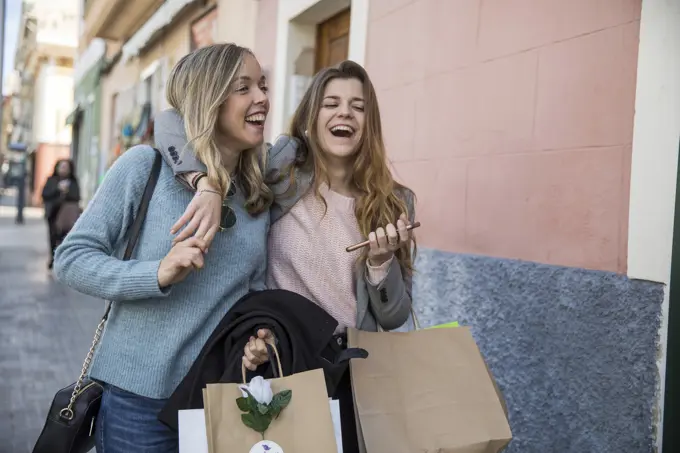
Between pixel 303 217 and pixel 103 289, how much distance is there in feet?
2.21

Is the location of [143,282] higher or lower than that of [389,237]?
lower

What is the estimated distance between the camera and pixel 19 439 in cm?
391

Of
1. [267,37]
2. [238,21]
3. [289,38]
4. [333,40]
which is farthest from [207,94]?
[238,21]

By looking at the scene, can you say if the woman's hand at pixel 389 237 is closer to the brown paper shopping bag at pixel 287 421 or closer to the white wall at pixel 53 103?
the brown paper shopping bag at pixel 287 421

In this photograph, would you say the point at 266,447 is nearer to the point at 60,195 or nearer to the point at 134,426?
the point at 134,426

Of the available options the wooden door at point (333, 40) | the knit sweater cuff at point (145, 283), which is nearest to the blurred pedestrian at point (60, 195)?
the wooden door at point (333, 40)

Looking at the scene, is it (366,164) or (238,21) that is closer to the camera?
(366,164)

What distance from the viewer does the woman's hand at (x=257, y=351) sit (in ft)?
5.57

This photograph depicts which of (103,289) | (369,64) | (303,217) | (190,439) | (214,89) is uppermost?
(369,64)

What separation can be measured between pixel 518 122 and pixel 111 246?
240 centimetres

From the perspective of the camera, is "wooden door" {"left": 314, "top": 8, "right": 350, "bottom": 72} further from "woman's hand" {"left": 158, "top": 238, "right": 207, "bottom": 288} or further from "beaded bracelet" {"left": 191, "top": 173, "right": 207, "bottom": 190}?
"woman's hand" {"left": 158, "top": 238, "right": 207, "bottom": 288}

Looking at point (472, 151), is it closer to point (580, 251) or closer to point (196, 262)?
point (580, 251)

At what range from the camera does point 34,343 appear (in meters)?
6.01

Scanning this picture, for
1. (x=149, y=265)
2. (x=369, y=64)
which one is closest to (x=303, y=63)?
(x=369, y=64)
